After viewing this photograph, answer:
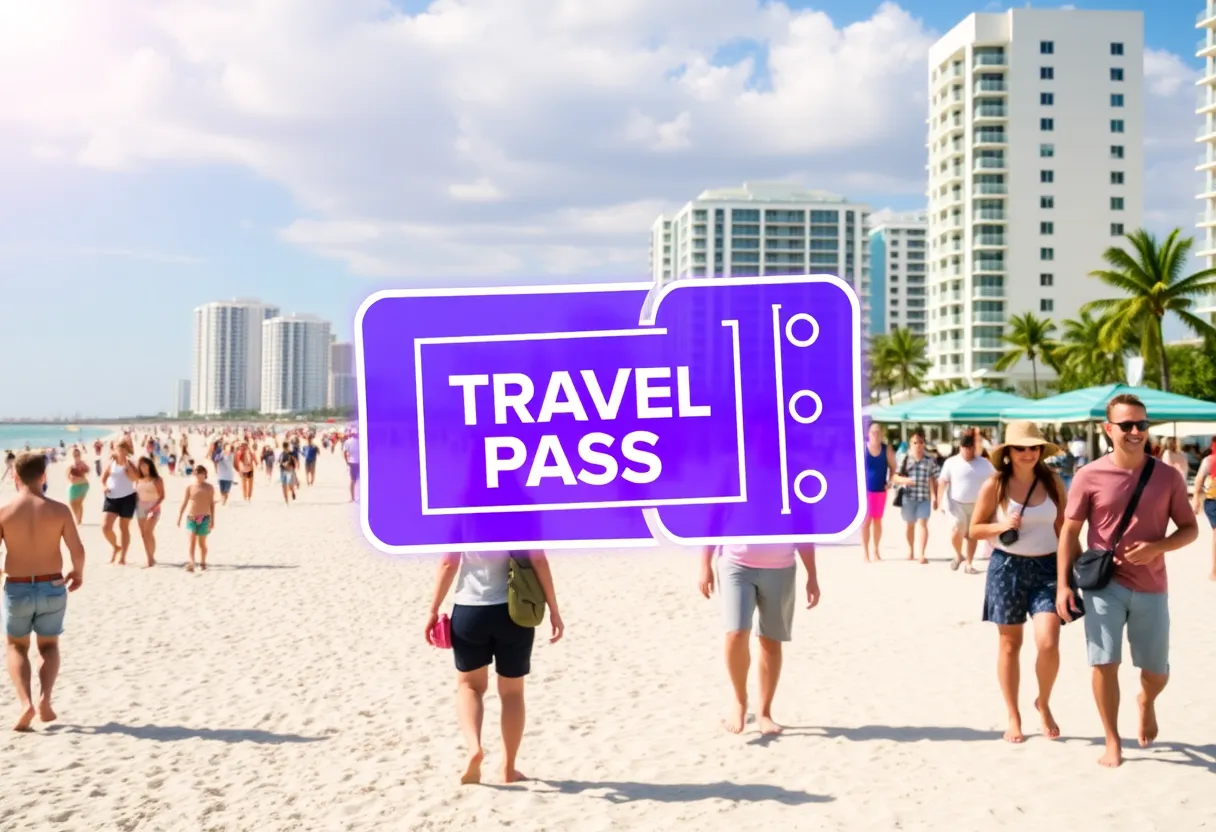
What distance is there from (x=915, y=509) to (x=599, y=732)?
8.03 meters

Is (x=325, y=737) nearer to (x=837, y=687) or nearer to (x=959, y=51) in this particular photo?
(x=837, y=687)

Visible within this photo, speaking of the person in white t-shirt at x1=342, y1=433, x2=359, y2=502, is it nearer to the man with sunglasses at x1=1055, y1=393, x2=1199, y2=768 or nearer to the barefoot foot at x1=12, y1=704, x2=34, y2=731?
the barefoot foot at x1=12, y1=704, x2=34, y2=731

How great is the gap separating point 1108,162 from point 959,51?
13347 millimetres

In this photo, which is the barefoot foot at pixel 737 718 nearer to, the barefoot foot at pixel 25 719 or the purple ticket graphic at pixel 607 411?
the purple ticket graphic at pixel 607 411

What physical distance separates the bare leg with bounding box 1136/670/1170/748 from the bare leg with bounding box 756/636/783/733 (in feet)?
6.08

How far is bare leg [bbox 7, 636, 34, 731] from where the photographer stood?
616 cm

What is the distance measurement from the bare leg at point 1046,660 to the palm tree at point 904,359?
230 feet

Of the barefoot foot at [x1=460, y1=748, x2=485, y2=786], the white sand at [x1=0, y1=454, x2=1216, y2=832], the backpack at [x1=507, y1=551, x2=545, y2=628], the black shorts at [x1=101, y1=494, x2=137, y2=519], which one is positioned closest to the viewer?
the backpack at [x1=507, y1=551, x2=545, y2=628]

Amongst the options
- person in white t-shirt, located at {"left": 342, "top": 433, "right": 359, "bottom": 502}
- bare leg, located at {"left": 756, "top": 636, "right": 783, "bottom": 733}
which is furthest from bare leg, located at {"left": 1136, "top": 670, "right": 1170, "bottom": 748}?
person in white t-shirt, located at {"left": 342, "top": 433, "right": 359, "bottom": 502}

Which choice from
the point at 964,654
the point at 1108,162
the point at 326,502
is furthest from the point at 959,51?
the point at 964,654

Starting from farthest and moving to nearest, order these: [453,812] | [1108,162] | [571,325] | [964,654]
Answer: [1108,162] < [964,654] < [453,812] < [571,325]

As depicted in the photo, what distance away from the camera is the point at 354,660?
8.15m

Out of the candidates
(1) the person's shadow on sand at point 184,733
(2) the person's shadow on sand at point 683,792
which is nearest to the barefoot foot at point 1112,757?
(2) the person's shadow on sand at point 683,792

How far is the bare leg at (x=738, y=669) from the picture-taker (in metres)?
5.75
